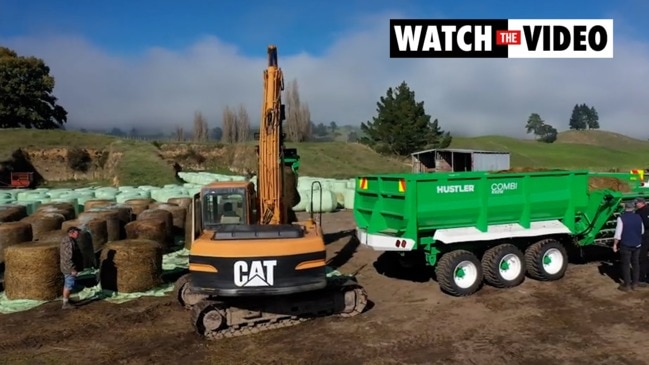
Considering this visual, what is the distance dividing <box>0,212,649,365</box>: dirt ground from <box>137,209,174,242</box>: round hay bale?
536 cm

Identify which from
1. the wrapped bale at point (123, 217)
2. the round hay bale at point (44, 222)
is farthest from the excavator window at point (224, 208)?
the round hay bale at point (44, 222)

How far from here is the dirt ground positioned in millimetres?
7586

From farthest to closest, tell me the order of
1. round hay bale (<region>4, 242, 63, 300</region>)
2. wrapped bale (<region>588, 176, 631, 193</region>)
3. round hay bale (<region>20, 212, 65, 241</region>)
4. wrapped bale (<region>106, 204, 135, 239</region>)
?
wrapped bale (<region>106, 204, 135, 239</region>)
round hay bale (<region>20, 212, 65, 241</region>)
wrapped bale (<region>588, 176, 631, 193</region>)
round hay bale (<region>4, 242, 63, 300</region>)

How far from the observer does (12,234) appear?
1323 cm

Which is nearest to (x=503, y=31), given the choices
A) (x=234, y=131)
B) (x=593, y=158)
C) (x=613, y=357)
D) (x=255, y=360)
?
(x=613, y=357)

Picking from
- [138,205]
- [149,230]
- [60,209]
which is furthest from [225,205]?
[138,205]

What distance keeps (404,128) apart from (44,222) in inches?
2267

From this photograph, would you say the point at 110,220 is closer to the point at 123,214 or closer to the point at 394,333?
the point at 123,214

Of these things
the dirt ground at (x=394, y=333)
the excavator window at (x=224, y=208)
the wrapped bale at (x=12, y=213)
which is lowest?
the dirt ground at (x=394, y=333)

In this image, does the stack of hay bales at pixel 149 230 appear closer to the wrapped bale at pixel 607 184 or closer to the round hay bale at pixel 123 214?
the round hay bale at pixel 123 214

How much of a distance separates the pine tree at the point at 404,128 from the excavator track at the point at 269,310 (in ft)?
199

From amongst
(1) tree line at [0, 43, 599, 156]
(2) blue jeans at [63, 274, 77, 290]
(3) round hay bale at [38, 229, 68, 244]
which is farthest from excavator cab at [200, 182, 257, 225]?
(1) tree line at [0, 43, 599, 156]

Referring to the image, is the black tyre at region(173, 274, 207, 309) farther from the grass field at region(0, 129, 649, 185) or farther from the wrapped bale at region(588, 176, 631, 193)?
the grass field at region(0, 129, 649, 185)

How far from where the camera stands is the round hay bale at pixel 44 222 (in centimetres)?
1514
